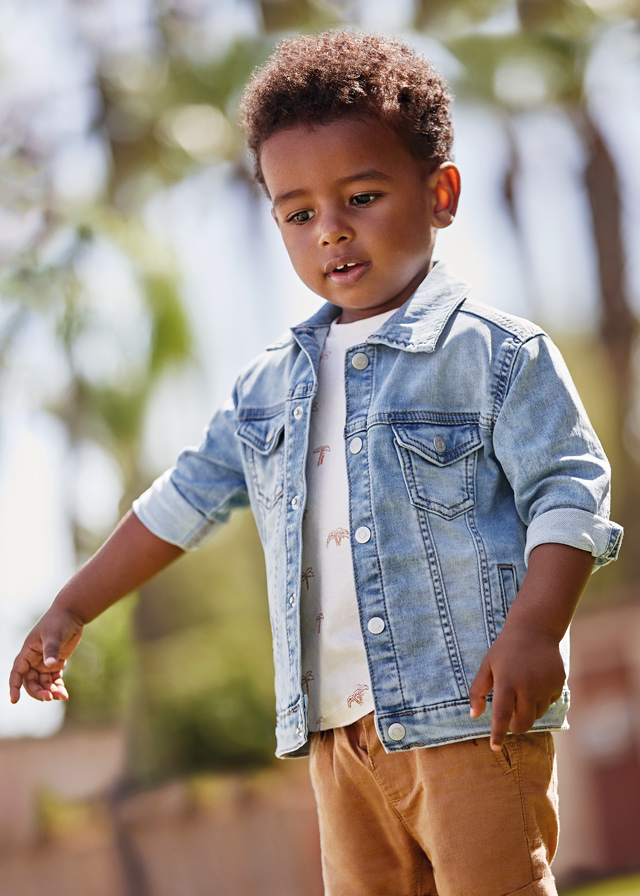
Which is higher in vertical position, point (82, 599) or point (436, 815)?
point (82, 599)

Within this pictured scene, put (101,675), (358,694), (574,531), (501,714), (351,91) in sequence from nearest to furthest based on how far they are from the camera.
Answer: (501,714) → (574,531) → (358,694) → (351,91) → (101,675)

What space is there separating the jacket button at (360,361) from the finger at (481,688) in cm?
56

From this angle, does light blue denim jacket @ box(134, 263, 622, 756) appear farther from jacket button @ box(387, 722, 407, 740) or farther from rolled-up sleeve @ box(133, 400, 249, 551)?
rolled-up sleeve @ box(133, 400, 249, 551)

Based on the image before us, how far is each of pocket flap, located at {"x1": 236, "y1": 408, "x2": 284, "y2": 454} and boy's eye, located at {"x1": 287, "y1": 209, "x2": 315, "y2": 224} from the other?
33 centimetres

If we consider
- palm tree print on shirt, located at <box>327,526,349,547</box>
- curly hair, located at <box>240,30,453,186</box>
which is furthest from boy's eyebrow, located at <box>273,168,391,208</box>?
palm tree print on shirt, located at <box>327,526,349,547</box>

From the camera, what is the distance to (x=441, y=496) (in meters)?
1.55

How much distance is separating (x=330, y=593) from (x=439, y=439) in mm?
299

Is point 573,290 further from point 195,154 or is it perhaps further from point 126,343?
point 126,343

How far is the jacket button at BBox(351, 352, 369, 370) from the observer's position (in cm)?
169

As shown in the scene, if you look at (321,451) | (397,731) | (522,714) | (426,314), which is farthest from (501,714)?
(426,314)

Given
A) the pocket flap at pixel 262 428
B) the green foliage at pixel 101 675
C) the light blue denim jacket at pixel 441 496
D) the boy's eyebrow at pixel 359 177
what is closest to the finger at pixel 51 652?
the light blue denim jacket at pixel 441 496

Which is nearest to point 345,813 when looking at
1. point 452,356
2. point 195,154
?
point 452,356

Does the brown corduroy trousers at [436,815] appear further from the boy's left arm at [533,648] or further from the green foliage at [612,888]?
the green foliage at [612,888]

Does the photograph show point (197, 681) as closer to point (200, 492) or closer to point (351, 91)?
point (200, 492)
